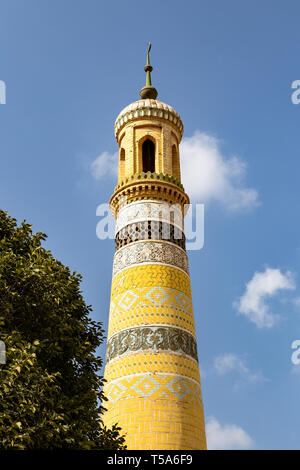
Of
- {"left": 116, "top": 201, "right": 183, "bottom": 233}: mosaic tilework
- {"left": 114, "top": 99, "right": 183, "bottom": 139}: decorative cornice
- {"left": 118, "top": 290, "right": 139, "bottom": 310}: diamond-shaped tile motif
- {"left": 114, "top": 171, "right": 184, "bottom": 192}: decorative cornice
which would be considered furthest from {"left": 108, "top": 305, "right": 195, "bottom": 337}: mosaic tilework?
{"left": 114, "top": 99, "right": 183, "bottom": 139}: decorative cornice

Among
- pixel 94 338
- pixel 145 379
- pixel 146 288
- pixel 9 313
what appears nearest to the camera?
pixel 9 313

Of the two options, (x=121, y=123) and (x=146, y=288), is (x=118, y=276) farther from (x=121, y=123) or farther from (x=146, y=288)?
(x=121, y=123)

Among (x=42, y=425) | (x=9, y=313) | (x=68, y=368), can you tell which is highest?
(x=9, y=313)

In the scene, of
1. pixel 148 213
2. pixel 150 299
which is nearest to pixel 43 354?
pixel 150 299

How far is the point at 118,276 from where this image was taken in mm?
20031

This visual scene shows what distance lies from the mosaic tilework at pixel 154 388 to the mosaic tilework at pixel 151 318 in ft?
6.03

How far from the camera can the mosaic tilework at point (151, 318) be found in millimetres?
18281

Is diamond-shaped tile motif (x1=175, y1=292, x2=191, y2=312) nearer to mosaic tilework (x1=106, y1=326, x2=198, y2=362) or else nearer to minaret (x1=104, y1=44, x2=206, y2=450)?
minaret (x1=104, y1=44, x2=206, y2=450)

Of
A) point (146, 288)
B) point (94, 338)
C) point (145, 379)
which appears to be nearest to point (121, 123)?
point (146, 288)

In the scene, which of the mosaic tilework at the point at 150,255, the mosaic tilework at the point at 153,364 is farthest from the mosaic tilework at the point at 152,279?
the mosaic tilework at the point at 153,364

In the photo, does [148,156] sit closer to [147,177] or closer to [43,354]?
[147,177]

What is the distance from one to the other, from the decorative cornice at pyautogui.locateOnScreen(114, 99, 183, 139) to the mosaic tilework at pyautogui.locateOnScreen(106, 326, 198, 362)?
929cm

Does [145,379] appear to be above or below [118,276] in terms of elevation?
below
